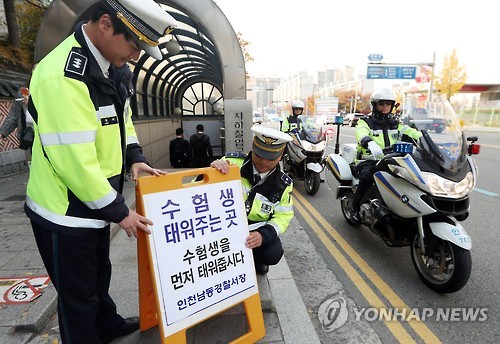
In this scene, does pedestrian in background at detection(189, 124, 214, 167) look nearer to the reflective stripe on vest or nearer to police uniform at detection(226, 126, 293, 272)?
police uniform at detection(226, 126, 293, 272)

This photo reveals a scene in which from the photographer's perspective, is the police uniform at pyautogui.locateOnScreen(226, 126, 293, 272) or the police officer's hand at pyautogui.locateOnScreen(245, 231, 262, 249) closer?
the police officer's hand at pyautogui.locateOnScreen(245, 231, 262, 249)

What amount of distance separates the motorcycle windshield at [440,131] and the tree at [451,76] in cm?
3481

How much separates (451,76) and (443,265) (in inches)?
1476

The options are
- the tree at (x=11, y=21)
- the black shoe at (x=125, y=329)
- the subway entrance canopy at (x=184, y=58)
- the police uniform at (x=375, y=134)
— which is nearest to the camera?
the black shoe at (x=125, y=329)

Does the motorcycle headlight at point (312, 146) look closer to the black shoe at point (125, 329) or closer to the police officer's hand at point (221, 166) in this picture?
the police officer's hand at point (221, 166)

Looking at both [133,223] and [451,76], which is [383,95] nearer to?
[133,223]

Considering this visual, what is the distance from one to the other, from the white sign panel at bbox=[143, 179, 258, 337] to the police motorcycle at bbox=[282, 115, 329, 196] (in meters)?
4.06

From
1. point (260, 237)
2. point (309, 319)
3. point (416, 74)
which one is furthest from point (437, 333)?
point (416, 74)

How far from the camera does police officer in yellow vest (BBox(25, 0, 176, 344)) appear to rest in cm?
131

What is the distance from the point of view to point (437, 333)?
2328mm

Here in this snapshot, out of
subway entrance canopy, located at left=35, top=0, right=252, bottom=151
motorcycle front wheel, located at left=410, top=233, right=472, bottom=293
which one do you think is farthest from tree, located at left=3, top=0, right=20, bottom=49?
motorcycle front wheel, located at left=410, top=233, right=472, bottom=293

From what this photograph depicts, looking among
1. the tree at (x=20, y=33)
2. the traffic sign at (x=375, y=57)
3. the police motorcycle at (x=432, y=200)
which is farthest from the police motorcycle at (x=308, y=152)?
the traffic sign at (x=375, y=57)

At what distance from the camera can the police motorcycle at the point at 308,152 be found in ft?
19.4

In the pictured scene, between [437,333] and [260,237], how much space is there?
1600mm
